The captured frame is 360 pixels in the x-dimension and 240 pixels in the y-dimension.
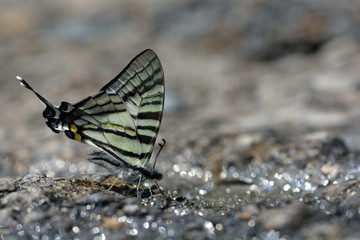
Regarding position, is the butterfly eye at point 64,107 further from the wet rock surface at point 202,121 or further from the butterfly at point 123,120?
the wet rock surface at point 202,121

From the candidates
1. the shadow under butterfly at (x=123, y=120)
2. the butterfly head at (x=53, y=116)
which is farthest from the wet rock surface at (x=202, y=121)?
the butterfly head at (x=53, y=116)

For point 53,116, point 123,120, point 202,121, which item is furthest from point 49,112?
point 202,121

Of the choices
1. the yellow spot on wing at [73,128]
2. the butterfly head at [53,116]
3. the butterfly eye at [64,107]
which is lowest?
the yellow spot on wing at [73,128]

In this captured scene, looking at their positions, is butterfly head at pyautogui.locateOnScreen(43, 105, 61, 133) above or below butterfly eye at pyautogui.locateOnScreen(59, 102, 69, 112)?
below

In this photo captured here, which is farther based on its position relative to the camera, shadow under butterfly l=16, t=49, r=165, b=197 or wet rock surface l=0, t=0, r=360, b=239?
shadow under butterfly l=16, t=49, r=165, b=197

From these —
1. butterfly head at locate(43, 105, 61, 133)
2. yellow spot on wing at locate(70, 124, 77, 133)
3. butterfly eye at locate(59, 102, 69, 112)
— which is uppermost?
butterfly eye at locate(59, 102, 69, 112)

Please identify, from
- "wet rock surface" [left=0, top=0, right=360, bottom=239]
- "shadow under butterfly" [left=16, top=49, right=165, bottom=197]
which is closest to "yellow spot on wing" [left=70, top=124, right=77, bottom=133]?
"shadow under butterfly" [left=16, top=49, right=165, bottom=197]

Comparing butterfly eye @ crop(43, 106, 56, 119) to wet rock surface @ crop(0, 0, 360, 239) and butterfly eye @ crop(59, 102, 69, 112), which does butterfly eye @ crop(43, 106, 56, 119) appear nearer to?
butterfly eye @ crop(59, 102, 69, 112)

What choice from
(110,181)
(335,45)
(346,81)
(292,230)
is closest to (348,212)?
(292,230)
